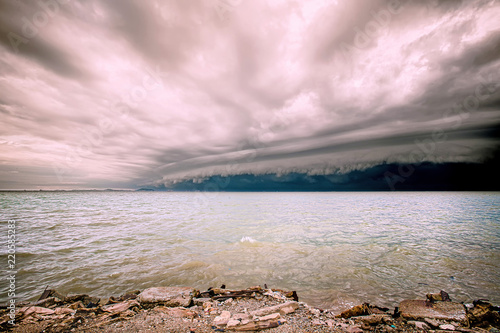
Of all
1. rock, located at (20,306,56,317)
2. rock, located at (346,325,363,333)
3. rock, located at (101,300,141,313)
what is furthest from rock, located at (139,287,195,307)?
rock, located at (346,325,363,333)

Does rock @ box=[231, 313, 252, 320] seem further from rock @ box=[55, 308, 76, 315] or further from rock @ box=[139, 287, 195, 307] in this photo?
rock @ box=[55, 308, 76, 315]

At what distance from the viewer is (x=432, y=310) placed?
19.9 ft

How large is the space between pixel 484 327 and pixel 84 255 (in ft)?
64.0

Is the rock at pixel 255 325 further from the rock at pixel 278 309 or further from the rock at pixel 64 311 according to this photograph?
the rock at pixel 64 311

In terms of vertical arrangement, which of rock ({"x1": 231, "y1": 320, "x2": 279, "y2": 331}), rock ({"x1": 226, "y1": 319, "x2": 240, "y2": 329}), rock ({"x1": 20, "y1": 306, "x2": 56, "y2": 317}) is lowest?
rock ({"x1": 231, "y1": 320, "x2": 279, "y2": 331})

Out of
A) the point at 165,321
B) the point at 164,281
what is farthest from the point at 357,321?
the point at 164,281

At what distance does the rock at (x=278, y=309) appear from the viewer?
583cm

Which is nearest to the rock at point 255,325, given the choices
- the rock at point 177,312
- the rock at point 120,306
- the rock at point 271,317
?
the rock at point 271,317

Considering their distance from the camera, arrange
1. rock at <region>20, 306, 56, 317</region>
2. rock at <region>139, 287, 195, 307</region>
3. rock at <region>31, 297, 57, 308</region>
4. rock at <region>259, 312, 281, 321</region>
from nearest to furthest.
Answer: rock at <region>259, 312, 281, 321</region>
rock at <region>20, 306, 56, 317</region>
rock at <region>31, 297, 57, 308</region>
rock at <region>139, 287, 195, 307</region>

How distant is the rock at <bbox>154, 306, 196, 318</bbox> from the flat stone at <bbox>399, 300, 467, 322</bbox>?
668 cm

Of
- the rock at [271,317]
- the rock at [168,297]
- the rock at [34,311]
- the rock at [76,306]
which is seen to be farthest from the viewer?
the rock at [168,297]

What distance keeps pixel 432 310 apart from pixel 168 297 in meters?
9.11

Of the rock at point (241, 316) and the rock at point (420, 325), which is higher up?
the rock at point (241, 316)

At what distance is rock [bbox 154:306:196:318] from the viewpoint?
5.72 metres
